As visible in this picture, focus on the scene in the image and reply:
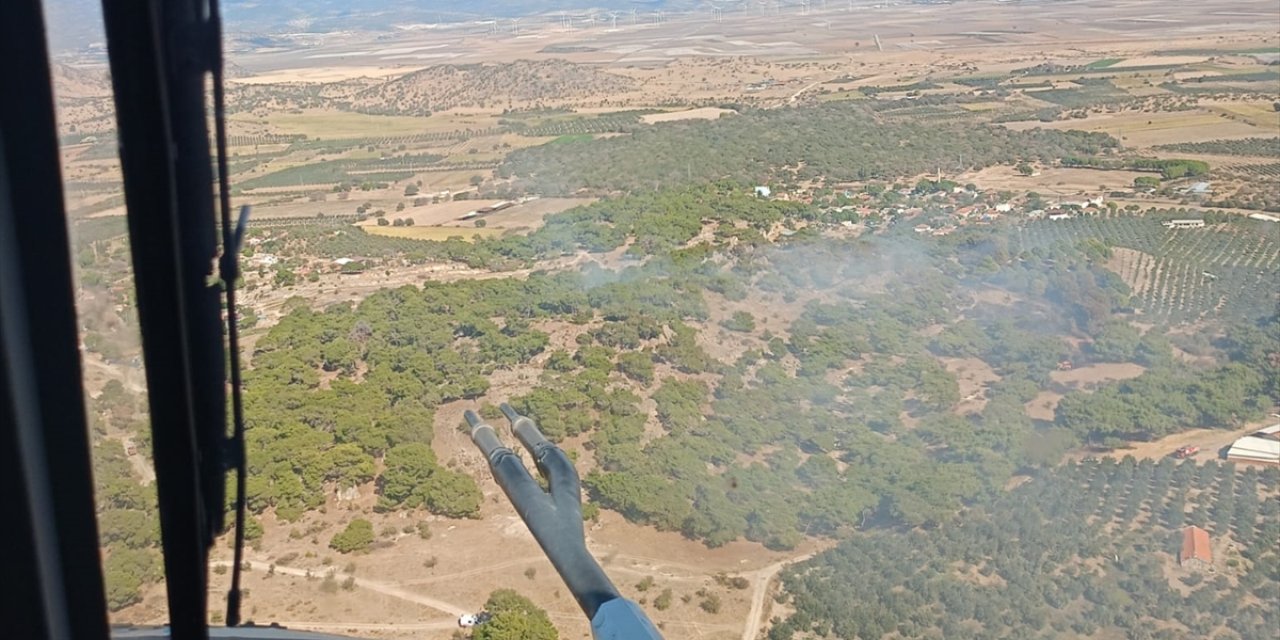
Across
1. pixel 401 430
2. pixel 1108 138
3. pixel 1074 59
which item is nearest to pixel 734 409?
pixel 401 430

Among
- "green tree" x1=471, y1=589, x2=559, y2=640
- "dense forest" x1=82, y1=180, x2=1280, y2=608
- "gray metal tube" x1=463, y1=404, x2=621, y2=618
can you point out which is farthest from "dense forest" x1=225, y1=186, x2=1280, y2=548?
"gray metal tube" x1=463, y1=404, x2=621, y2=618

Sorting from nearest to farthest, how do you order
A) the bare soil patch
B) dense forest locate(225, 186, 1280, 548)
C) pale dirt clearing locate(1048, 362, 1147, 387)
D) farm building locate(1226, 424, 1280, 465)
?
dense forest locate(225, 186, 1280, 548) < farm building locate(1226, 424, 1280, 465) < the bare soil patch < pale dirt clearing locate(1048, 362, 1147, 387)

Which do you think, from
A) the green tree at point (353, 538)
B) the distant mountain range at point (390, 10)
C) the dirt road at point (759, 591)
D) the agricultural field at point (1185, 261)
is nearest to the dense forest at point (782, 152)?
the agricultural field at point (1185, 261)

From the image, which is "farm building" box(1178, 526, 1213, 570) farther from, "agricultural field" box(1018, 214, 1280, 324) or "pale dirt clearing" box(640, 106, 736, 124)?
"pale dirt clearing" box(640, 106, 736, 124)

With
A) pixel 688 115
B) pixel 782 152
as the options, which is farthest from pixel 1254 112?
pixel 688 115

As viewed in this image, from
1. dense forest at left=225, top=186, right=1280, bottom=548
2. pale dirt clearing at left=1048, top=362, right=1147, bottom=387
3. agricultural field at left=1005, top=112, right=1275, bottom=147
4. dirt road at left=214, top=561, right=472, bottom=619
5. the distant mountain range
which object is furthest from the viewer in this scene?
the distant mountain range
